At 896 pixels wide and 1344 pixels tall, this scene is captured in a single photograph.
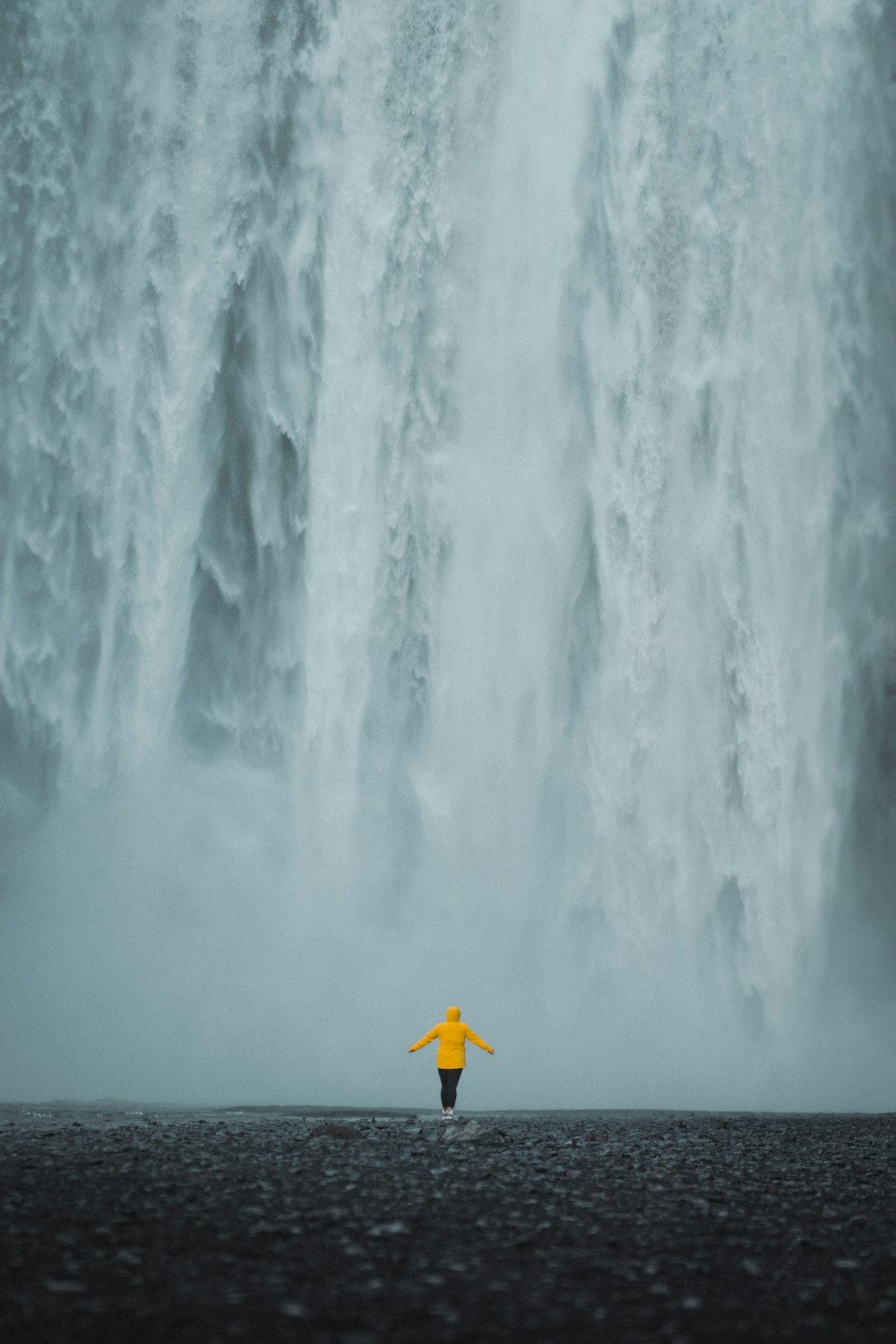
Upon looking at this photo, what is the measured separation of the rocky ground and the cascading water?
15.5m

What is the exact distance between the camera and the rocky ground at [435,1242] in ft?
19.2

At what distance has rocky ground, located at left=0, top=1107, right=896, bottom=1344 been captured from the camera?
19.2 feet

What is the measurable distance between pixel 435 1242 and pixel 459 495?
25.3 meters

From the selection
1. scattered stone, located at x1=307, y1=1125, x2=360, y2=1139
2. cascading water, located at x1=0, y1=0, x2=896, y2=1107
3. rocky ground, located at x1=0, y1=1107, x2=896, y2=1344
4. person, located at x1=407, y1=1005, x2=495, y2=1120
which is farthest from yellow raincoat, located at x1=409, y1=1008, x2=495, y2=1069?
cascading water, located at x1=0, y1=0, x2=896, y2=1107

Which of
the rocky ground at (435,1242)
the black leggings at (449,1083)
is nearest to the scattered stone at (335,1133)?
the rocky ground at (435,1242)

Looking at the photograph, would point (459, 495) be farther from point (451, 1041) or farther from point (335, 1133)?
point (335, 1133)

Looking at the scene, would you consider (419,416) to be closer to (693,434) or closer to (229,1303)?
(693,434)

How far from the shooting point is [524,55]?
34094 millimetres

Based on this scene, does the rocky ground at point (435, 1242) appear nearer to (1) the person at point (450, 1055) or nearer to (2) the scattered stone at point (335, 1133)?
(2) the scattered stone at point (335, 1133)

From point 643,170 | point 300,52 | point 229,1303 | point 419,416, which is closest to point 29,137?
point 300,52

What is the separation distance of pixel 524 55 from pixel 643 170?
4.82 metres

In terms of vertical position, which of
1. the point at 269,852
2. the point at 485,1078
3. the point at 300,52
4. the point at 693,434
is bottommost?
the point at 485,1078

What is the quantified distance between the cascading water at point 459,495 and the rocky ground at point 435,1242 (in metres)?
15.5

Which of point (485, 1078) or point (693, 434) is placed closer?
point (485, 1078)
